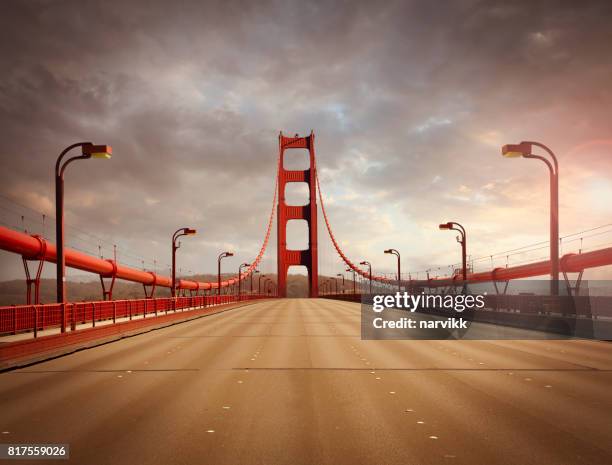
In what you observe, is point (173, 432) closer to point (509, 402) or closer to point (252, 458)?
point (252, 458)

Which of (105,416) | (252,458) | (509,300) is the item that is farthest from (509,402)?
(509,300)

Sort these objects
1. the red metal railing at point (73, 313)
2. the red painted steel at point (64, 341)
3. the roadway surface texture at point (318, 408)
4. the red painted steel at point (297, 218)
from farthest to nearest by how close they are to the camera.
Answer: the red painted steel at point (297, 218) → the red metal railing at point (73, 313) → the red painted steel at point (64, 341) → the roadway surface texture at point (318, 408)

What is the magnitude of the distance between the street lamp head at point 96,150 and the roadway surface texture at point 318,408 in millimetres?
6889

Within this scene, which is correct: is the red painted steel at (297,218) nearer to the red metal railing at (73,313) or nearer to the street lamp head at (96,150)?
the red metal railing at (73,313)

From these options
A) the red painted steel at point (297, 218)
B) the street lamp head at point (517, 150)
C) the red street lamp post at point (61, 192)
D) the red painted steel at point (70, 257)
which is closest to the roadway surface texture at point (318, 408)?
the red street lamp post at point (61, 192)

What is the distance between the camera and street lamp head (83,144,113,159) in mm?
18219

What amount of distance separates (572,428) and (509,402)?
159 centimetres

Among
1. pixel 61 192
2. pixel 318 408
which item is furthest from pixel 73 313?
pixel 318 408

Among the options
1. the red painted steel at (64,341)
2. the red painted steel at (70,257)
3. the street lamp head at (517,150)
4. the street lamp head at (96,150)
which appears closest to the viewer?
the red painted steel at (64,341)

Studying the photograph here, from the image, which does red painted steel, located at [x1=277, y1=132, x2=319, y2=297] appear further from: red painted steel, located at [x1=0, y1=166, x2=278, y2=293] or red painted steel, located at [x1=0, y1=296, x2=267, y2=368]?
red painted steel, located at [x1=0, y1=296, x2=267, y2=368]

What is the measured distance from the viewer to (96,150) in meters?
18.2

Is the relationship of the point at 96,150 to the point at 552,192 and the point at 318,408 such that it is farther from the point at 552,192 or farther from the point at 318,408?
the point at 552,192

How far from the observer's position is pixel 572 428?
6.68 metres

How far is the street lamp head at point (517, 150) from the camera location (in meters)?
20.7
